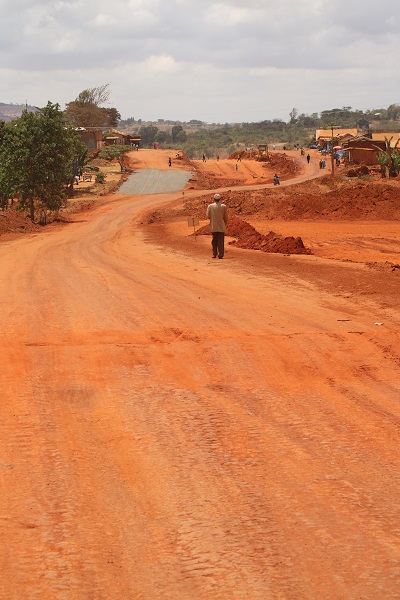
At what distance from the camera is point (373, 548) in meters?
4.42

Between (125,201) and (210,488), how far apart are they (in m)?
47.7

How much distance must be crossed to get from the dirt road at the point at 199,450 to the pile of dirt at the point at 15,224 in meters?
21.3

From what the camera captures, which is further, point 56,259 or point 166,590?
point 56,259

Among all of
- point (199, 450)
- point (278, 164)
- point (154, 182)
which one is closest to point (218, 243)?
point (199, 450)

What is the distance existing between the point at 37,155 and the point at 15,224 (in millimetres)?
3807

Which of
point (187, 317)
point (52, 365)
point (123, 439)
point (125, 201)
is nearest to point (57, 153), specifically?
point (125, 201)

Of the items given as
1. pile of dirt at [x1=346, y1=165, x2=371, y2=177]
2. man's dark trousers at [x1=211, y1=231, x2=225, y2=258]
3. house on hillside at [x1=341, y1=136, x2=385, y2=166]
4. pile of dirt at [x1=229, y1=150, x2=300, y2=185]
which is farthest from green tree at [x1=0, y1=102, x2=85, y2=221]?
house on hillside at [x1=341, y1=136, x2=385, y2=166]

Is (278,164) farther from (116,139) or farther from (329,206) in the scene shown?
(329,206)

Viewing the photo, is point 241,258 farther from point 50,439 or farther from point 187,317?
point 50,439

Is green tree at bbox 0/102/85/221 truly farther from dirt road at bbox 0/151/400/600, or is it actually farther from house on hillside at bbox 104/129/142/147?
house on hillside at bbox 104/129/142/147

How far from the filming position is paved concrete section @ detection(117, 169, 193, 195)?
196ft

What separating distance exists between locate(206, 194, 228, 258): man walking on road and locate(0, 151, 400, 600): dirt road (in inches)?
264

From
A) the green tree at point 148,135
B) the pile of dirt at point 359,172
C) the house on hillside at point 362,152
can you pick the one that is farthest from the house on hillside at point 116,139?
the green tree at point 148,135

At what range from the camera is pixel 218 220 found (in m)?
18.4
